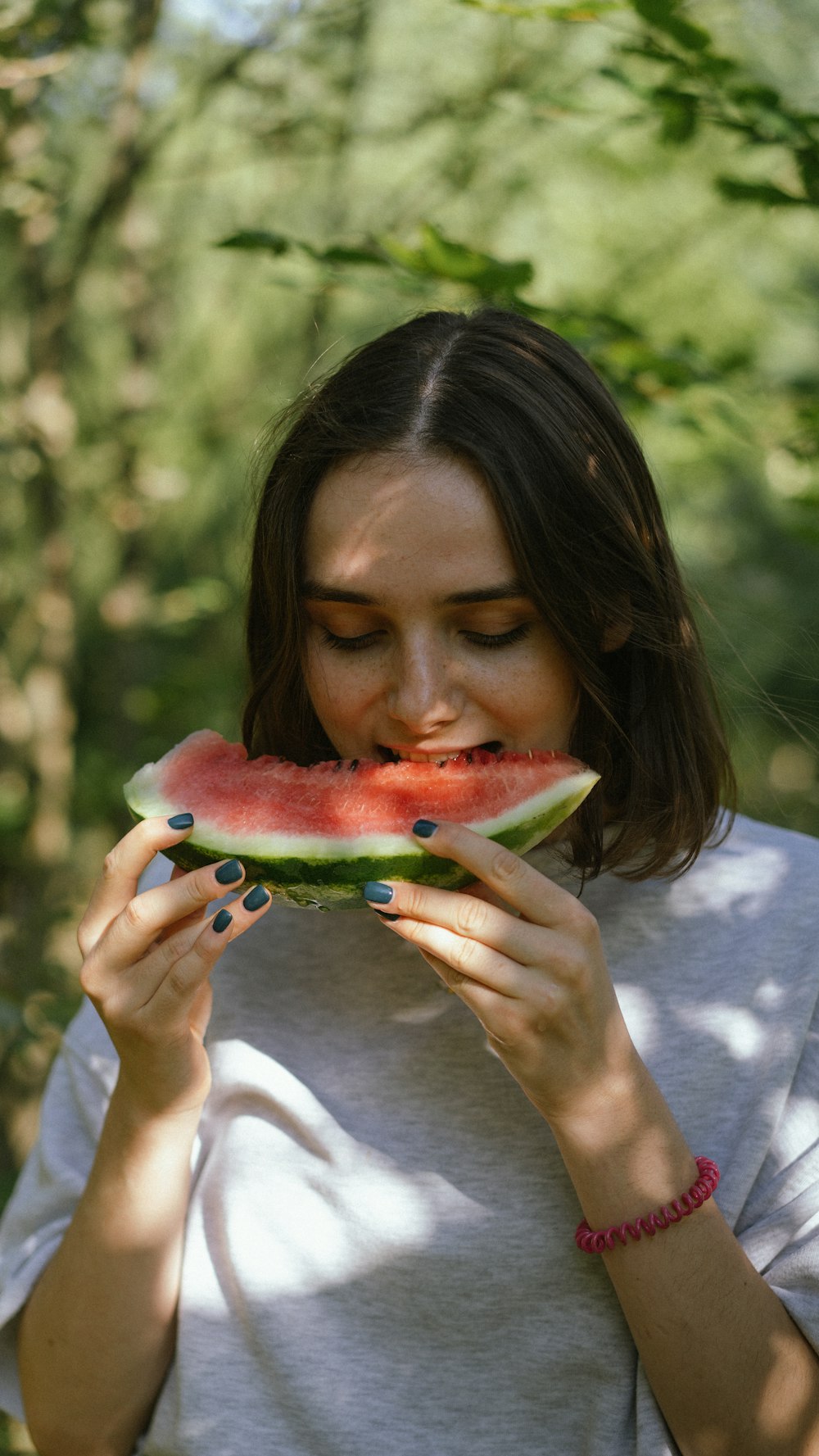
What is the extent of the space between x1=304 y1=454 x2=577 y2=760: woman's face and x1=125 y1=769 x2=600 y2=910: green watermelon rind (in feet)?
0.55

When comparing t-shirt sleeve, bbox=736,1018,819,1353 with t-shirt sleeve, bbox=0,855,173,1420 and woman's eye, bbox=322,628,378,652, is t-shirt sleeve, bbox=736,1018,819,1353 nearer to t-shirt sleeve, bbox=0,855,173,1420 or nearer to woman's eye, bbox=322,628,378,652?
woman's eye, bbox=322,628,378,652

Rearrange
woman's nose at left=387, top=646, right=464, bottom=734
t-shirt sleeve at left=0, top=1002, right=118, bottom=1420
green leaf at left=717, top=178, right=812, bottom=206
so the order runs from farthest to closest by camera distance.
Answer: green leaf at left=717, top=178, right=812, bottom=206
t-shirt sleeve at left=0, top=1002, right=118, bottom=1420
woman's nose at left=387, top=646, right=464, bottom=734

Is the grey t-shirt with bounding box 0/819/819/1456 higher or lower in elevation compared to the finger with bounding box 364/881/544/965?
lower

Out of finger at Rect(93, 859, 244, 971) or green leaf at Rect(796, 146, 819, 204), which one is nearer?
finger at Rect(93, 859, 244, 971)

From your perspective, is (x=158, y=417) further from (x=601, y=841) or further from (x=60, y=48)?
(x=601, y=841)

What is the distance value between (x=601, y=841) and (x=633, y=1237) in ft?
2.05

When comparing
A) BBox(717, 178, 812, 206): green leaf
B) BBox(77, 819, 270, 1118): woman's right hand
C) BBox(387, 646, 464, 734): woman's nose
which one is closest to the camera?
BBox(77, 819, 270, 1118): woman's right hand

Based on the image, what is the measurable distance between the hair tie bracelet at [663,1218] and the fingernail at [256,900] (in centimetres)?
62

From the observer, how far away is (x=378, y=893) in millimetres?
1508

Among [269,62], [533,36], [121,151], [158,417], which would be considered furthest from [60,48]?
[158,417]

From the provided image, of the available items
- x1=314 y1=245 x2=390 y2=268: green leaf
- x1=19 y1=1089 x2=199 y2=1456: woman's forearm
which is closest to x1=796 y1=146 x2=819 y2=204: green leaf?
x1=314 y1=245 x2=390 y2=268: green leaf

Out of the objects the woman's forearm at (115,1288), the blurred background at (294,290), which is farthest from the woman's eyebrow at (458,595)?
the woman's forearm at (115,1288)

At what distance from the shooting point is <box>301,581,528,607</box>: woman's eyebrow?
5.59ft

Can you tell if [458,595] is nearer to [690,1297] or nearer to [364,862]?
[364,862]
